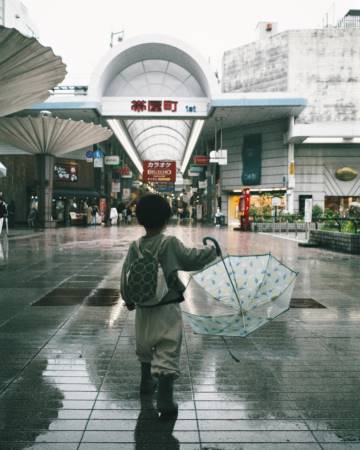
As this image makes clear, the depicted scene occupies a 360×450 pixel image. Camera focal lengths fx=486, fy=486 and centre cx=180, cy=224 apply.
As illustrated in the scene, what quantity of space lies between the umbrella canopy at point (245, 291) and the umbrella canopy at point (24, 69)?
319 inches

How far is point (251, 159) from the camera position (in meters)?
37.5

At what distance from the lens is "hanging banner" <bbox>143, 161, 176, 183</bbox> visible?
1736 inches

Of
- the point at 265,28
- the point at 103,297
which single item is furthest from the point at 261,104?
the point at 103,297

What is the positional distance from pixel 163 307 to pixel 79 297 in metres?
4.46

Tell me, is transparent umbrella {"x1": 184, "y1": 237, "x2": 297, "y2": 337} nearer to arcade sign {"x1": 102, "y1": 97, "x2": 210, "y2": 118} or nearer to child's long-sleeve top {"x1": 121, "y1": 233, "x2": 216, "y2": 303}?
child's long-sleeve top {"x1": 121, "y1": 233, "x2": 216, "y2": 303}

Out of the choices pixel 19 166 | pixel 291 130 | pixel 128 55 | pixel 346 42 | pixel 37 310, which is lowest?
pixel 37 310

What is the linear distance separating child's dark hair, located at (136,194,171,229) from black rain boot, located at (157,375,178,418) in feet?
3.11

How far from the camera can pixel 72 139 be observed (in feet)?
85.4

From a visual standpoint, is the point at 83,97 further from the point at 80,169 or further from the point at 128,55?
the point at 80,169

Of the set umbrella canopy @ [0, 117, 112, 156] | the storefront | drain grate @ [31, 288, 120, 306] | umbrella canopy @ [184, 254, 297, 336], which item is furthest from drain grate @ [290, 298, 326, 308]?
the storefront

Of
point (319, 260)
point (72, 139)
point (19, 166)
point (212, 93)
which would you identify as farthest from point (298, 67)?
point (319, 260)

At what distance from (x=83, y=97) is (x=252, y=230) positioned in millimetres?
12973

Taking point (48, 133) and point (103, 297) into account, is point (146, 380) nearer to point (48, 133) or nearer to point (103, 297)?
point (103, 297)

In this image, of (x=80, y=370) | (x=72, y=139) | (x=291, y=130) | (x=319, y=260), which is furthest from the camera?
(x=291, y=130)
